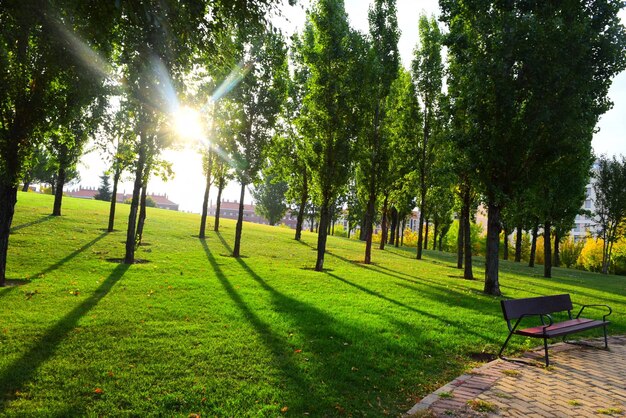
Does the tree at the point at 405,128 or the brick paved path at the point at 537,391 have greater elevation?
the tree at the point at 405,128

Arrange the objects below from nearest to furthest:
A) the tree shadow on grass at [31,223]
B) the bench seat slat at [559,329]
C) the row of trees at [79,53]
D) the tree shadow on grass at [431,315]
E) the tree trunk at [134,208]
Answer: the row of trees at [79,53]
the bench seat slat at [559,329]
the tree shadow on grass at [431,315]
the tree trunk at [134,208]
the tree shadow on grass at [31,223]

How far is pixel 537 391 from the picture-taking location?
5.49 metres

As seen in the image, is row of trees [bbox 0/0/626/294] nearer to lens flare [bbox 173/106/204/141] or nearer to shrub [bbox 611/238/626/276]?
lens flare [bbox 173/106/204/141]

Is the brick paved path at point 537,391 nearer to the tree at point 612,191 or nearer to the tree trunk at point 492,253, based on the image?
the tree trunk at point 492,253

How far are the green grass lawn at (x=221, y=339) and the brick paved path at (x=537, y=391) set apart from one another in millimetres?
365

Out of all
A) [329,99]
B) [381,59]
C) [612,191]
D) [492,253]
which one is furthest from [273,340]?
[612,191]

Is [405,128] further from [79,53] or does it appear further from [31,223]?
[31,223]

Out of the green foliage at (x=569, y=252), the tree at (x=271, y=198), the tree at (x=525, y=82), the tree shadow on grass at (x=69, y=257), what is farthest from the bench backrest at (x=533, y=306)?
the tree at (x=271, y=198)

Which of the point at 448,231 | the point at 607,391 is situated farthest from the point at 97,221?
the point at 448,231

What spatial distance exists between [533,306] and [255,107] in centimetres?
1567

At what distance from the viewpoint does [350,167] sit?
1875cm

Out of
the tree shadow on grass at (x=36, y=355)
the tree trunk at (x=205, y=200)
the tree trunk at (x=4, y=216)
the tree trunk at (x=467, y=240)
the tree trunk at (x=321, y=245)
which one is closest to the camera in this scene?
the tree shadow on grass at (x=36, y=355)

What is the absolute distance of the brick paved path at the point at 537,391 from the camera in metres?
4.79

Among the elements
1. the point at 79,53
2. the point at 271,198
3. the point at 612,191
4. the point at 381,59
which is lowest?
the point at 79,53
